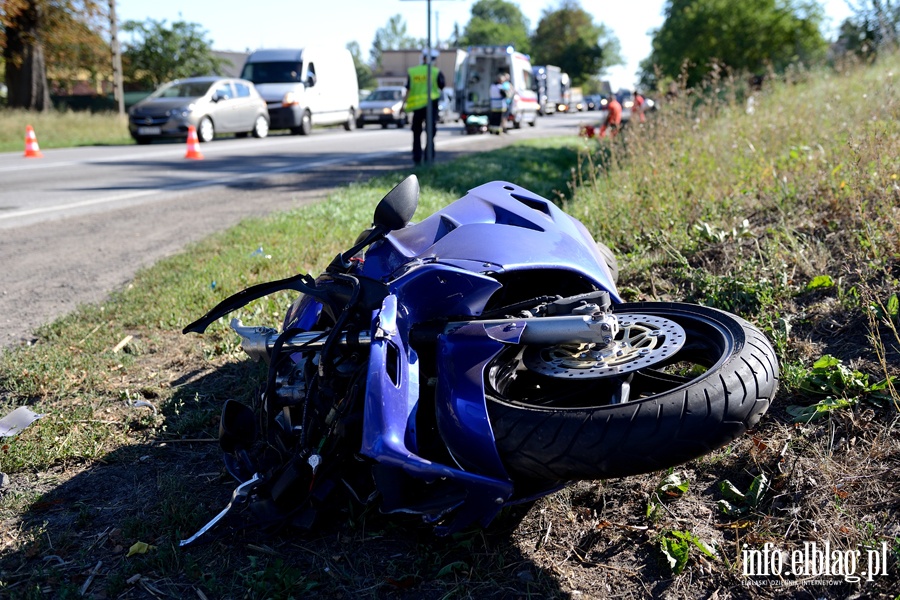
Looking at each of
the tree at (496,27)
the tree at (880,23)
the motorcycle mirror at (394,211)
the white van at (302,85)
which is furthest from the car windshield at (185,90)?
the tree at (496,27)

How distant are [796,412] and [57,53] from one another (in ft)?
113

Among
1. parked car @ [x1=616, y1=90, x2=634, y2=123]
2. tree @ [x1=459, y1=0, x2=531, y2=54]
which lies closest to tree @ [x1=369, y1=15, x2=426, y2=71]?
tree @ [x1=459, y1=0, x2=531, y2=54]

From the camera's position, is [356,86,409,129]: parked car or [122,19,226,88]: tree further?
[122,19,226,88]: tree

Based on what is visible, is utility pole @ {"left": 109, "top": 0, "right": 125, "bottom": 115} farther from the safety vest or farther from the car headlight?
the safety vest

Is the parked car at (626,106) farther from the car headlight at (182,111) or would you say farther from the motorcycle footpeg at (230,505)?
the car headlight at (182,111)

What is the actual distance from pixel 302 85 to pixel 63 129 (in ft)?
23.1

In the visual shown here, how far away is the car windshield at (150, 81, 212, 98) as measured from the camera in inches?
808

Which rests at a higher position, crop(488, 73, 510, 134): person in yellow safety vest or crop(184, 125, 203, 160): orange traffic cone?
crop(488, 73, 510, 134): person in yellow safety vest

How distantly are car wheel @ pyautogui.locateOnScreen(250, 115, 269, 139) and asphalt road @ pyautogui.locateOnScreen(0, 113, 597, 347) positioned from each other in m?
4.18

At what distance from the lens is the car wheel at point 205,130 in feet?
65.4

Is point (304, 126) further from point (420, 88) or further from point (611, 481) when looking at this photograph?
point (611, 481)

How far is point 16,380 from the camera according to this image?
13.0 ft

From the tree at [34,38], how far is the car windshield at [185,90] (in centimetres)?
937

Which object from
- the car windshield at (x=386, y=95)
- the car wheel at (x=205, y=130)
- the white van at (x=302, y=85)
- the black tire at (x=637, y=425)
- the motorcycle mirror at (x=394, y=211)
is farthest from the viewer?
the car windshield at (x=386, y=95)
